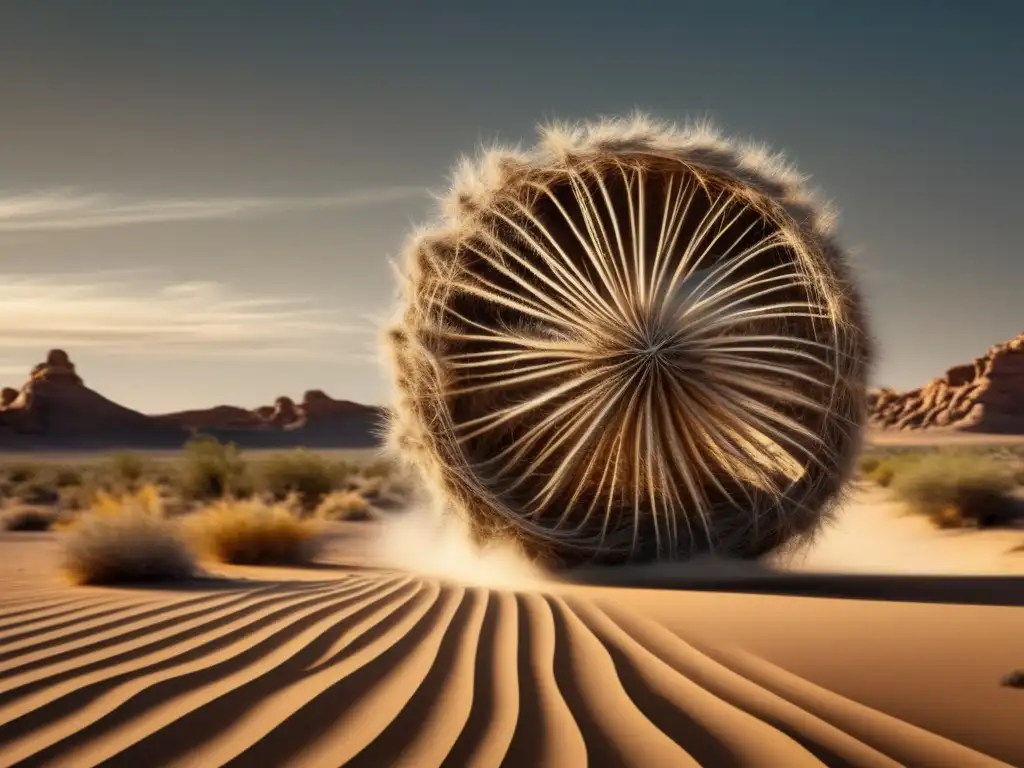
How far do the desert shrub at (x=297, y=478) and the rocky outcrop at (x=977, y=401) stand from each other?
70.9 metres

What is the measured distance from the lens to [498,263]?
29.6 feet

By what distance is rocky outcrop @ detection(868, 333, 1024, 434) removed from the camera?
292ft

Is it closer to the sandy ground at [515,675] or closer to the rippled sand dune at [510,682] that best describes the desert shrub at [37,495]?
the sandy ground at [515,675]

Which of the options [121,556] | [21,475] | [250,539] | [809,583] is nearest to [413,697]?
[809,583]

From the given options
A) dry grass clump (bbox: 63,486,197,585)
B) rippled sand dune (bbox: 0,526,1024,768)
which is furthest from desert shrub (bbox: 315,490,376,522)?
rippled sand dune (bbox: 0,526,1024,768)

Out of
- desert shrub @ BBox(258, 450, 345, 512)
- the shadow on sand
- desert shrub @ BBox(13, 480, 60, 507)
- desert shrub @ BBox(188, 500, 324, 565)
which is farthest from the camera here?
desert shrub @ BBox(13, 480, 60, 507)

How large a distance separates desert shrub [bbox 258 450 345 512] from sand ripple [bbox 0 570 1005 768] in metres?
15.6

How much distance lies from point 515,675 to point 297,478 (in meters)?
18.2

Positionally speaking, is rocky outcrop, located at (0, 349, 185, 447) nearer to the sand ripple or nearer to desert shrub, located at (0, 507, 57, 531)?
desert shrub, located at (0, 507, 57, 531)

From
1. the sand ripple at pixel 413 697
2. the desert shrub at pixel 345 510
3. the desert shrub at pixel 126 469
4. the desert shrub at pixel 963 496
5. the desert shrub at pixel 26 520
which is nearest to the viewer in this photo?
the sand ripple at pixel 413 697

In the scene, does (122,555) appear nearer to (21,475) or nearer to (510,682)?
(510,682)

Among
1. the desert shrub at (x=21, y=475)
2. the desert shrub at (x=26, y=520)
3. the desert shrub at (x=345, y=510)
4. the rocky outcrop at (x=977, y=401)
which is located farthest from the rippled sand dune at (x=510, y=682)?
the rocky outcrop at (x=977, y=401)

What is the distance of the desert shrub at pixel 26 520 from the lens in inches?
624

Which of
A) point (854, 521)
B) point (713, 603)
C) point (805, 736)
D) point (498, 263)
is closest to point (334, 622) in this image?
point (713, 603)
